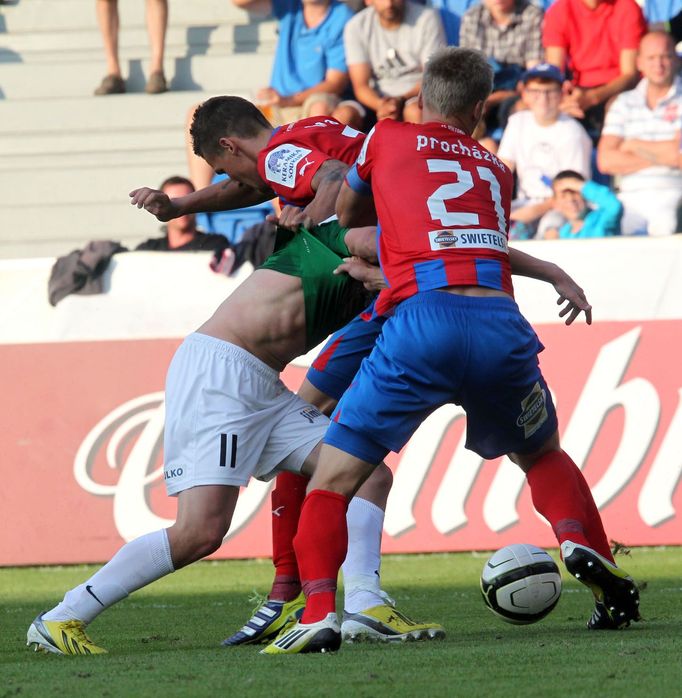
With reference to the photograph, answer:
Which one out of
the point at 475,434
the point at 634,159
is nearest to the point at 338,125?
the point at 475,434

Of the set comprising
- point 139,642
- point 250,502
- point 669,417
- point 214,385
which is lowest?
point 250,502

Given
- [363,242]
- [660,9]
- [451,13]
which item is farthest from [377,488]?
[660,9]

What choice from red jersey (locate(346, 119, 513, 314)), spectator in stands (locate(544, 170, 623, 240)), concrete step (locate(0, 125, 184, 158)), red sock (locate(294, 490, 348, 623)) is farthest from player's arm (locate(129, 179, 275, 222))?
concrete step (locate(0, 125, 184, 158))

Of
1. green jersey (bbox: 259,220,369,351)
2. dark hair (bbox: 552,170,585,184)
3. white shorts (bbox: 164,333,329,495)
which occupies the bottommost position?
dark hair (bbox: 552,170,585,184)

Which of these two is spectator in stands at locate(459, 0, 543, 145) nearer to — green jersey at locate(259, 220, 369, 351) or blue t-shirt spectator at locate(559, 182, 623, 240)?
blue t-shirt spectator at locate(559, 182, 623, 240)

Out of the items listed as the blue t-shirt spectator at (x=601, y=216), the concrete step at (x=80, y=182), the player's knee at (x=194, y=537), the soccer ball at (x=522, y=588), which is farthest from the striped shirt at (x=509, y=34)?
the player's knee at (x=194, y=537)

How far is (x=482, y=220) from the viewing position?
4.11 m

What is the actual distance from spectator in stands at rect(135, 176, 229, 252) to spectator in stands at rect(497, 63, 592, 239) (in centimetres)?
235

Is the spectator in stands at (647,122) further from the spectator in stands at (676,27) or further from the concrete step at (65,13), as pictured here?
the concrete step at (65,13)

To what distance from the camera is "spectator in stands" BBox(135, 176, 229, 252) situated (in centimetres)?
952

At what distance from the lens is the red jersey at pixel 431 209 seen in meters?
4.05

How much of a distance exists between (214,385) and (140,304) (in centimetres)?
465

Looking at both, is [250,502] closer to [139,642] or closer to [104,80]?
[139,642]

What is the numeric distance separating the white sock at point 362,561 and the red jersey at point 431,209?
89 centimetres
